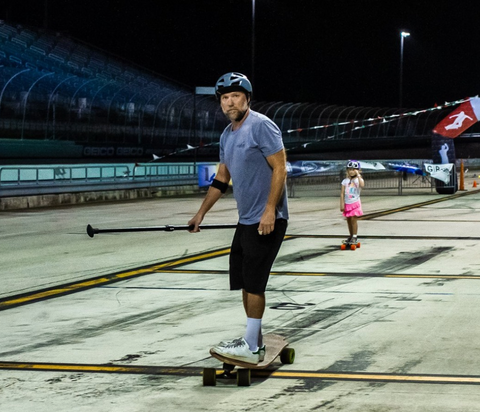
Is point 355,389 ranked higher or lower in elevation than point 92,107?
lower

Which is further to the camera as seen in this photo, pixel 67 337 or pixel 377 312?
pixel 377 312

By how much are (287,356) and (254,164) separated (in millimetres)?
1371

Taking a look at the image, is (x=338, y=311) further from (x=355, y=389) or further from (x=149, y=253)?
(x=149, y=253)

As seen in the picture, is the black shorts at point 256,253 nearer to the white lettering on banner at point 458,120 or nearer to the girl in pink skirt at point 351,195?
the girl in pink skirt at point 351,195

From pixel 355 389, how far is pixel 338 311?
312 cm

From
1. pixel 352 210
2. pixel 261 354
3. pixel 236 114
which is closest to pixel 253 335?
pixel 261 354

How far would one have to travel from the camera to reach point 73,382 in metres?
6.30

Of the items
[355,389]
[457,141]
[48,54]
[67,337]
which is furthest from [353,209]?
[457,141]

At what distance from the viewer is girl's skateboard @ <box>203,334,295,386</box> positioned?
6199mm

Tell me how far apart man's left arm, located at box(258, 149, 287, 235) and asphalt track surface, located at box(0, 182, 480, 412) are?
101cm

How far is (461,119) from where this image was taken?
33.3 meters

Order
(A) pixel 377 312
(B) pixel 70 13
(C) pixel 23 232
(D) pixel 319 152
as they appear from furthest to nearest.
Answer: (B) pixel 70 13
(D) pixel 319 152
(C) pixel 23 232
(A) pixel 377 312

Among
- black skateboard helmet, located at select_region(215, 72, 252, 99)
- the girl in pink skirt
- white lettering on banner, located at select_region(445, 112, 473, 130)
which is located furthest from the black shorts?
white lettering on banner, located at select_region(445, 112, 473, 130)

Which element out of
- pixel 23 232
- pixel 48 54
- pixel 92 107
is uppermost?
pixel 48 54
